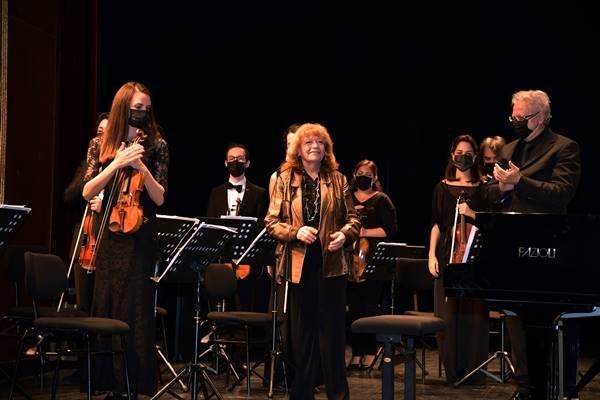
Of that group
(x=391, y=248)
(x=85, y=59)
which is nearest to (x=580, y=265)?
(x=391, y=248)

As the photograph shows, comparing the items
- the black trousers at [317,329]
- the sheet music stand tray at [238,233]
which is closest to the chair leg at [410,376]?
the black trousers at [317,329]

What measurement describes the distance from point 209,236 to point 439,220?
2.42 m

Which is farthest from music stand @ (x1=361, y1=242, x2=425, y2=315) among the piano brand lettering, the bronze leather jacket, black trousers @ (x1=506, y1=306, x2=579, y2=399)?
the piano brand lettering

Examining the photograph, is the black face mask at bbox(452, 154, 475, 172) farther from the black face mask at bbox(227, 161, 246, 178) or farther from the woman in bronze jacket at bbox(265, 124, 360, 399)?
the black face mask at bbox(227, 161, 246, 178)

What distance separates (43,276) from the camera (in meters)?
5.80

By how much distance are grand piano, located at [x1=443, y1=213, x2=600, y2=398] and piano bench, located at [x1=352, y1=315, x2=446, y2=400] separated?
805 millimetres

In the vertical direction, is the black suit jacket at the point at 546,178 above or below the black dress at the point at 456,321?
above

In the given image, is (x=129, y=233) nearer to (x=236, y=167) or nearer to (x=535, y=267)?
(x=535, y=267)

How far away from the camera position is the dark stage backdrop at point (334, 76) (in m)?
10.2

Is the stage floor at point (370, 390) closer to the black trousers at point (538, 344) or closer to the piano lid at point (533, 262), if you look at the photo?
the black trousers at point (538, 344)

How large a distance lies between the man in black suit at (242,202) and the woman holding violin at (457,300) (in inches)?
58.5

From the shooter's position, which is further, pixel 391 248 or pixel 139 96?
pixel 391 248

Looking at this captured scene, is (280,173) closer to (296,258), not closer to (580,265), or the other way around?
(296,258)

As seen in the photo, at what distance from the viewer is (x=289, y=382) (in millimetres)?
6582
